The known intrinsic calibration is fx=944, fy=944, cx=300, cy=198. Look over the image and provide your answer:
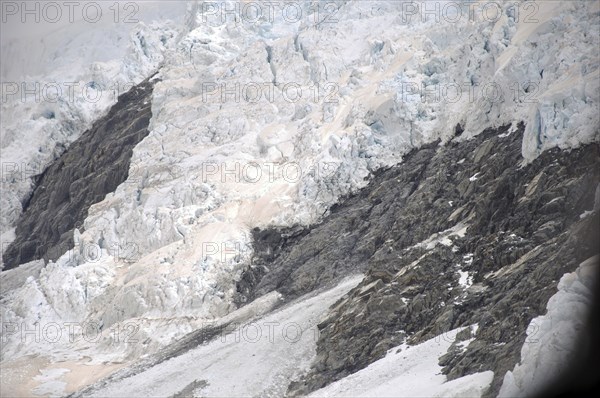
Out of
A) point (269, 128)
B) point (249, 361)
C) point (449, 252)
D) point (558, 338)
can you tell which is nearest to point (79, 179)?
point (269, 128)

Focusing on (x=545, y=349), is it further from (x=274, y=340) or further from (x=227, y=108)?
(x=227, y=108)

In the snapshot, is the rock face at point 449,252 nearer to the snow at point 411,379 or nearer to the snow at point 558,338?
the snow at point 411,379

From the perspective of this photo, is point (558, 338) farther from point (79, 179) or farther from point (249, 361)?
point (79, 179)

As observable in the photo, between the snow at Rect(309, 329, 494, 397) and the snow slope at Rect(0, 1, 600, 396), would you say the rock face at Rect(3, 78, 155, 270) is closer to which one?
the snow slope at Rect(0, 1, 600, 396)

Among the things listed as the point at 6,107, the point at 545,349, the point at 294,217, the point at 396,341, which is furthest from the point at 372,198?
the point at 6,107

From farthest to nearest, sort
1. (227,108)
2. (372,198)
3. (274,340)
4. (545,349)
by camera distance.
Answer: (227,108), (372,198), (274,340), (545,349)
